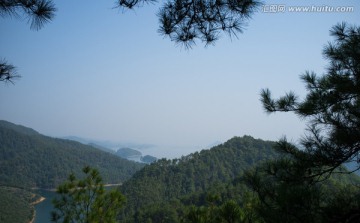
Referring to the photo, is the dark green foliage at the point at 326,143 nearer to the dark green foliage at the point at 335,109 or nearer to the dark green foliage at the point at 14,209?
the dark green foliage at the point at 335,109

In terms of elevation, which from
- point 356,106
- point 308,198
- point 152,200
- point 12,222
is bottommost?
point 12,222

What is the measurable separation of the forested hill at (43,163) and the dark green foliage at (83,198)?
8059 centimetres

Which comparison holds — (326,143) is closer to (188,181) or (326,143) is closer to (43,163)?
(188,181)

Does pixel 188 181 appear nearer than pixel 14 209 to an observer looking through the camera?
No

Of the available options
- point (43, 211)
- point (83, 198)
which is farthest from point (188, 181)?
point (83, 198)

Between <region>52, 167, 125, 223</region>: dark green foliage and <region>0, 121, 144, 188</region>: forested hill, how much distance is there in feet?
264

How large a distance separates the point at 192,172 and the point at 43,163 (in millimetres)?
65400

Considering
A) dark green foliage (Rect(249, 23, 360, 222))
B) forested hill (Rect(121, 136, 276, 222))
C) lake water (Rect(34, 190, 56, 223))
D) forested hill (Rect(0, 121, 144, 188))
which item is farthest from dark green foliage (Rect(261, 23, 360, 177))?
forested hill (Rect(0, 121, 144, 188))

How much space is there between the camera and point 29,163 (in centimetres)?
9162

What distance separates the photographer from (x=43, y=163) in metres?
92.8

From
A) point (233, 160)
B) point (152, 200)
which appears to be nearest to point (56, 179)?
point (152, 200)

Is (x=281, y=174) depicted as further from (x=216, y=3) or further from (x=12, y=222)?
(x=12, y=222)

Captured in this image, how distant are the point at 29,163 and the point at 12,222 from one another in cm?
6046

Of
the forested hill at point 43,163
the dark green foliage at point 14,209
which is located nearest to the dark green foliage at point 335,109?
the dark green foliage at point 14,209
